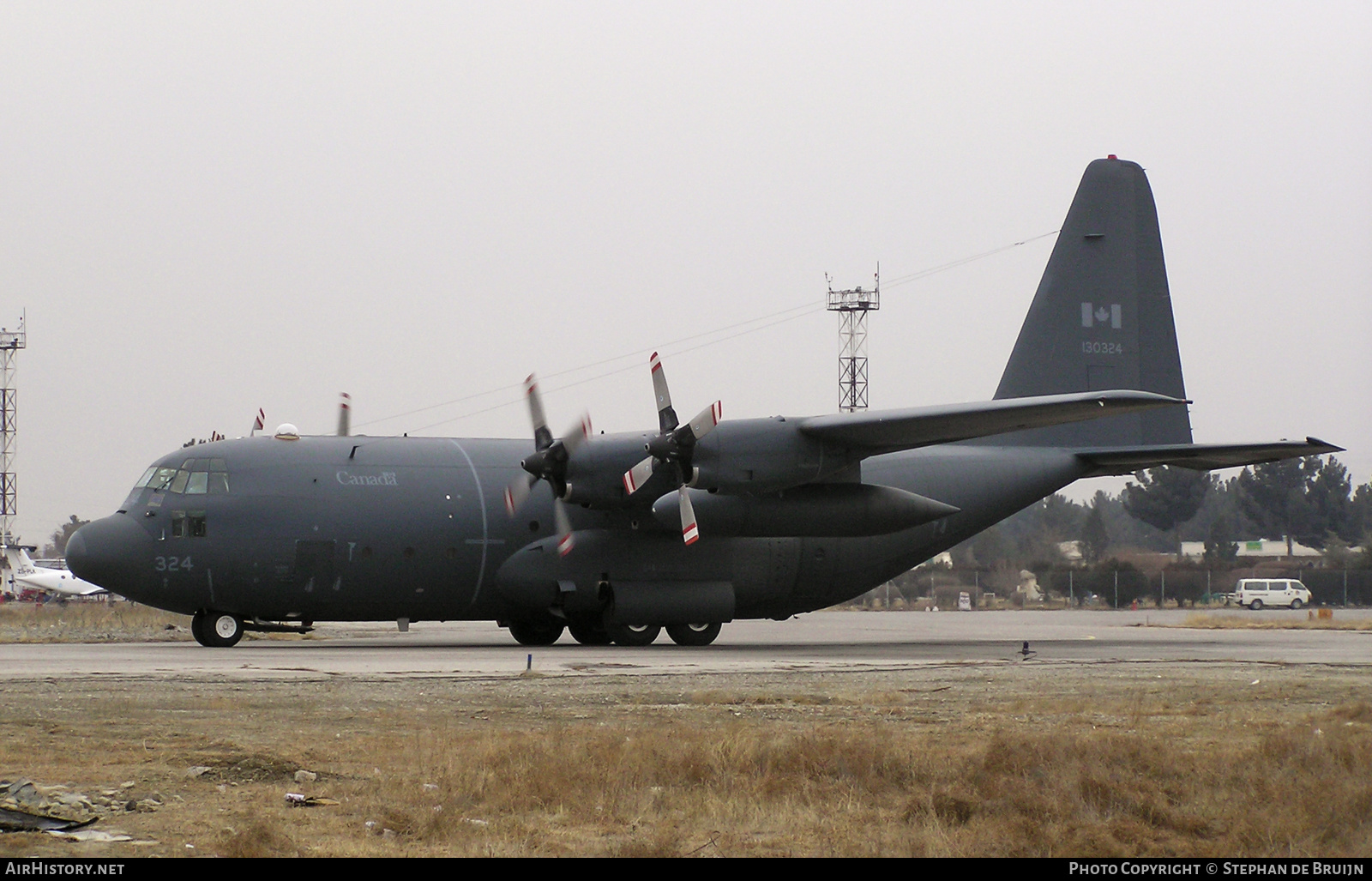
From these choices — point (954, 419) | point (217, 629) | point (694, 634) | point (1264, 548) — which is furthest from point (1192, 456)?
point (1264, 548)

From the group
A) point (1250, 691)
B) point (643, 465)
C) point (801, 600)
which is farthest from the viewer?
point (801, 600)

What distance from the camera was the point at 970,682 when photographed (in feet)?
58.0

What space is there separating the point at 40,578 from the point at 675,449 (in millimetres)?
53418

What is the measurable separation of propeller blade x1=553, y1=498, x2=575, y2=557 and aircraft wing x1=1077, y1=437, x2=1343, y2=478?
10.6 m

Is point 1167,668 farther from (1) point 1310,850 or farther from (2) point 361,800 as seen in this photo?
(2) point 361,800

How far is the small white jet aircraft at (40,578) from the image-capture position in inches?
2608

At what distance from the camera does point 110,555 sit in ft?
78.4

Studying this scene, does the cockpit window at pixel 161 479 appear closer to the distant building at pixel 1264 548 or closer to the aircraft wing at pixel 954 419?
the aircraft wing at pixel 954 419

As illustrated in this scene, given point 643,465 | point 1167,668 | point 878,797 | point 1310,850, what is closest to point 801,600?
point 643,465

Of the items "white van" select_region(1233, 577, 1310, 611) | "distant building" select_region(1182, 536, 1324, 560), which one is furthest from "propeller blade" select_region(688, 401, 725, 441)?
"distant building" select_region(1182, 536, 1324, 560)

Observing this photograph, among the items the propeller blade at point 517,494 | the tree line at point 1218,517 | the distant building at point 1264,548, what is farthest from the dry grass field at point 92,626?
the distant building at point 1264,548

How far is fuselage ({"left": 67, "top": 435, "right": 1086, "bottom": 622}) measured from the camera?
24.2 meters

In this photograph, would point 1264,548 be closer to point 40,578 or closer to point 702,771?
point 40,578
